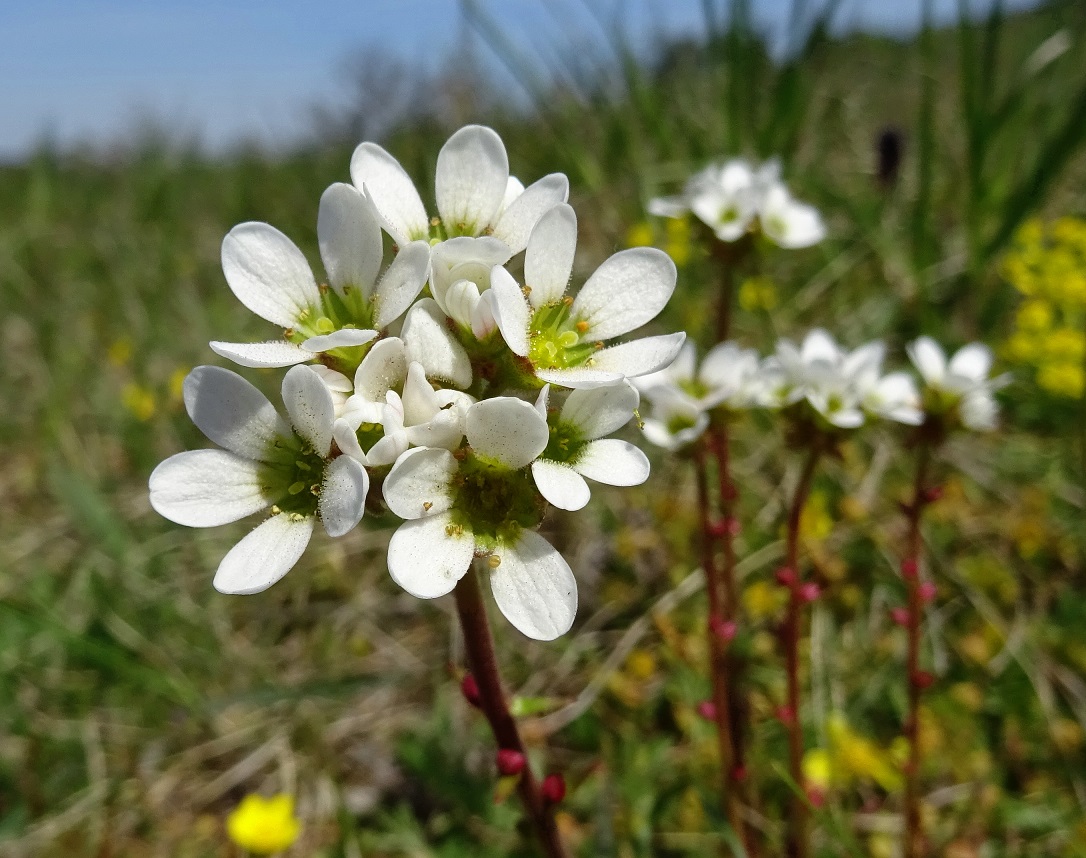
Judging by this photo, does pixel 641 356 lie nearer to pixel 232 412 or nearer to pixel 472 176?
pixel 472 176

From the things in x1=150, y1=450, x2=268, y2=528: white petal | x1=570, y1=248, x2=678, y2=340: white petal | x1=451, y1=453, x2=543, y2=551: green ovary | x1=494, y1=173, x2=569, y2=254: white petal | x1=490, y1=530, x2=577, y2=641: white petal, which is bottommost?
x1=490, y1=530, x2=577, y2=641: white petal

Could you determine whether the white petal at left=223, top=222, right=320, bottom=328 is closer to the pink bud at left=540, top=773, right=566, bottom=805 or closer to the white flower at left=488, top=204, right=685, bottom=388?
the white flower at left=488, top=204, right=685, bottom=388

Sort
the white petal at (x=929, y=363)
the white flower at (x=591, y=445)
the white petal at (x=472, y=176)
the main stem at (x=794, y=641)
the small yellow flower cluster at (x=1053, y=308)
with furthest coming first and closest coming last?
the small yellow flower cluster at (x=1053, y=308)
the white petal at (x=929, y=363)
the main stem at (x=794, y=641)
the white petal at (x=472, y=176)
the white flower at (x=591, y=445)

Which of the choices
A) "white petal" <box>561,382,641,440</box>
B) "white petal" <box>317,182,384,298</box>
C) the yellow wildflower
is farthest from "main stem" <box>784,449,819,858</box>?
the yellow wildflower

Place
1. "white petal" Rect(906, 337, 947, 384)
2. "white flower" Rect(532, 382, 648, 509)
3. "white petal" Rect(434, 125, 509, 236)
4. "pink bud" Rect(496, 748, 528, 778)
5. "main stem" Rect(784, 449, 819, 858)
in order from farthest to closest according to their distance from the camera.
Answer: "white petal" Rect(906, 337, 947, 384) → "main stem" Rect(784, 449, 819, 858) → "white petal" Rect(434, 125, 509, 236) → "pink bud" Rect(496, 748, 528, 778) → "white flower" Rect(532, 382, 648, 509)

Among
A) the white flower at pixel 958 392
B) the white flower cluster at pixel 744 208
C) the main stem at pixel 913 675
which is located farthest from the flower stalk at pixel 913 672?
the white flower cluster at pixel 744 208

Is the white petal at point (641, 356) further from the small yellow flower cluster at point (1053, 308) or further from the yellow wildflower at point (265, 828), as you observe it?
the small yellow flower cluster at point (1053, 308)

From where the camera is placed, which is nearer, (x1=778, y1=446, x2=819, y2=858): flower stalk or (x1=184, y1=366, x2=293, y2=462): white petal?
(x1=184, y1=366, x2=293, y2=462): white petal
